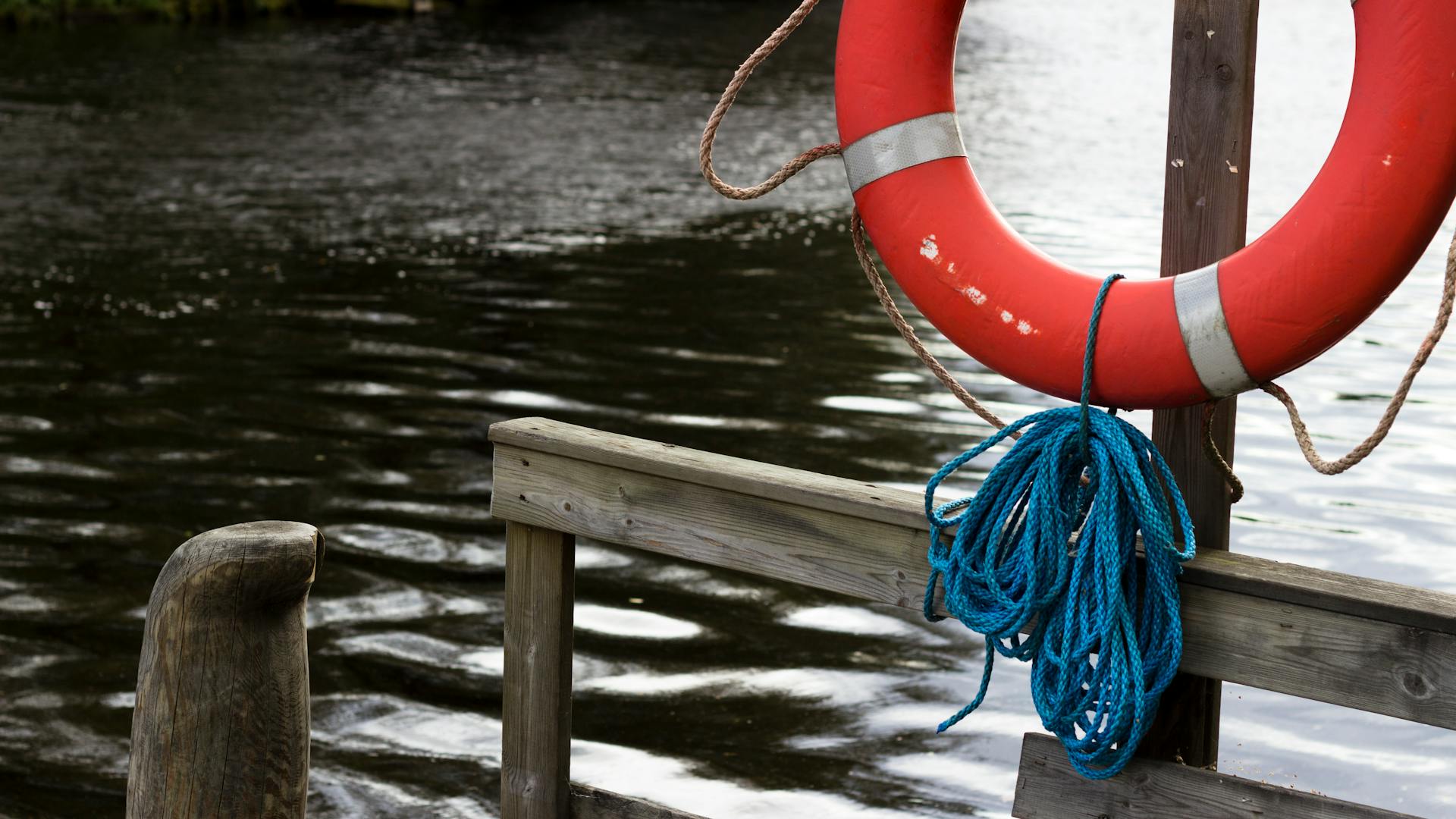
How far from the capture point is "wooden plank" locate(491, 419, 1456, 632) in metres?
1.72

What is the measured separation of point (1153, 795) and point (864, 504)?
0.49 m

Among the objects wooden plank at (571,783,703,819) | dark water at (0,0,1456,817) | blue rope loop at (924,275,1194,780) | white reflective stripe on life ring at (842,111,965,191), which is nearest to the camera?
blue rope loop at (924,275,1194,780)

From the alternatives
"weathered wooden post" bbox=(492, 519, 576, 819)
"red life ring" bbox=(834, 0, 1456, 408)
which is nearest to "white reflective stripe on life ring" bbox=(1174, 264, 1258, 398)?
"red life ring" bbox=(834, 0, 1456, 408)

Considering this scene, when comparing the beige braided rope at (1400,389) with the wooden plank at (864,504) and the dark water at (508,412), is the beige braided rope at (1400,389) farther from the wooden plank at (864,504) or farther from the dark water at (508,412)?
the dark water at (508,412)

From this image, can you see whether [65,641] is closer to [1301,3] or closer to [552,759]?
[552,759]

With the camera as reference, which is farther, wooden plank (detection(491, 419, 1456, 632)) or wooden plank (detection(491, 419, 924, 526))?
wooden plank (detection(491, 419, 924, 526))

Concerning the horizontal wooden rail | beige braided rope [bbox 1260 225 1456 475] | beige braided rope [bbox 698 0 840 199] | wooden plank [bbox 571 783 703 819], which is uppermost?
beige braided rope [bbox 698 0 840 199]

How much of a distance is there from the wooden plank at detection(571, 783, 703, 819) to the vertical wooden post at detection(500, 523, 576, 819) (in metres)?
0.02

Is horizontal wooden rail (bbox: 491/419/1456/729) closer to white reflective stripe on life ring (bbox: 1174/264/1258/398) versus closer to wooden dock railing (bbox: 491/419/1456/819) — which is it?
wooden dock railing (bbox: 491/419/1456/819)

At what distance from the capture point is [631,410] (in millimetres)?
5258

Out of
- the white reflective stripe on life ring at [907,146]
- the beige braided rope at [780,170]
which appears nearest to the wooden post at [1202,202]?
the white reflective stripe on life ring at [907,146]

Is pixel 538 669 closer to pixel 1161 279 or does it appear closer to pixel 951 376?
pixel 951 376

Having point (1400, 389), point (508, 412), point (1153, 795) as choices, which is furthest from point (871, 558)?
point (508, 412)

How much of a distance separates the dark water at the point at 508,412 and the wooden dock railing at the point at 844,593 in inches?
31.8
